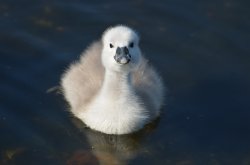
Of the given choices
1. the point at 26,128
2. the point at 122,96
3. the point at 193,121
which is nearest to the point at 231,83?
the point at 193,121

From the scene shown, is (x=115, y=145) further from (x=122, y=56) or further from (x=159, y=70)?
(x=159, y=70)

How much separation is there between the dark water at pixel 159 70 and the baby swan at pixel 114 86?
169 millimetres

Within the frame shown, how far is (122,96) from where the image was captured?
7961 mm

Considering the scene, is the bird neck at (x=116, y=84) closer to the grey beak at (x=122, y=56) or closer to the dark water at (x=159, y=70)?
the grey beak at (x=122, y=56)

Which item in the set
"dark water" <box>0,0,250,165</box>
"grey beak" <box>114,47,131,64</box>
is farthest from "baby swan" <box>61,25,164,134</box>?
"dark water" <box>0,0,250,165</box>

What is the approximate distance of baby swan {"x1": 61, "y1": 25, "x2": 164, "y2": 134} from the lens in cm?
765

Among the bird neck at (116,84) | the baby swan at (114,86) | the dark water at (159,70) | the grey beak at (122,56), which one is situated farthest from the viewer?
the dark water at (159,70)

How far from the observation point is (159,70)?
8.87 m

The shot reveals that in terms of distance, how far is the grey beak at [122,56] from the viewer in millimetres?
7441

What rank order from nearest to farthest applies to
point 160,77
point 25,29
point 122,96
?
1. point 122,96
2. point 160,77
3. point 25,29

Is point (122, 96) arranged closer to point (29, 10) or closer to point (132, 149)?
point (132, 149)

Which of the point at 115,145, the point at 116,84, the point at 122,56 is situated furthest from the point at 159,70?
the point at 122,56

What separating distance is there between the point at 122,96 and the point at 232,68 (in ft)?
5.38

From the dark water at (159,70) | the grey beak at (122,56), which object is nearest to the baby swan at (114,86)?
the grey beak at (122,56)
